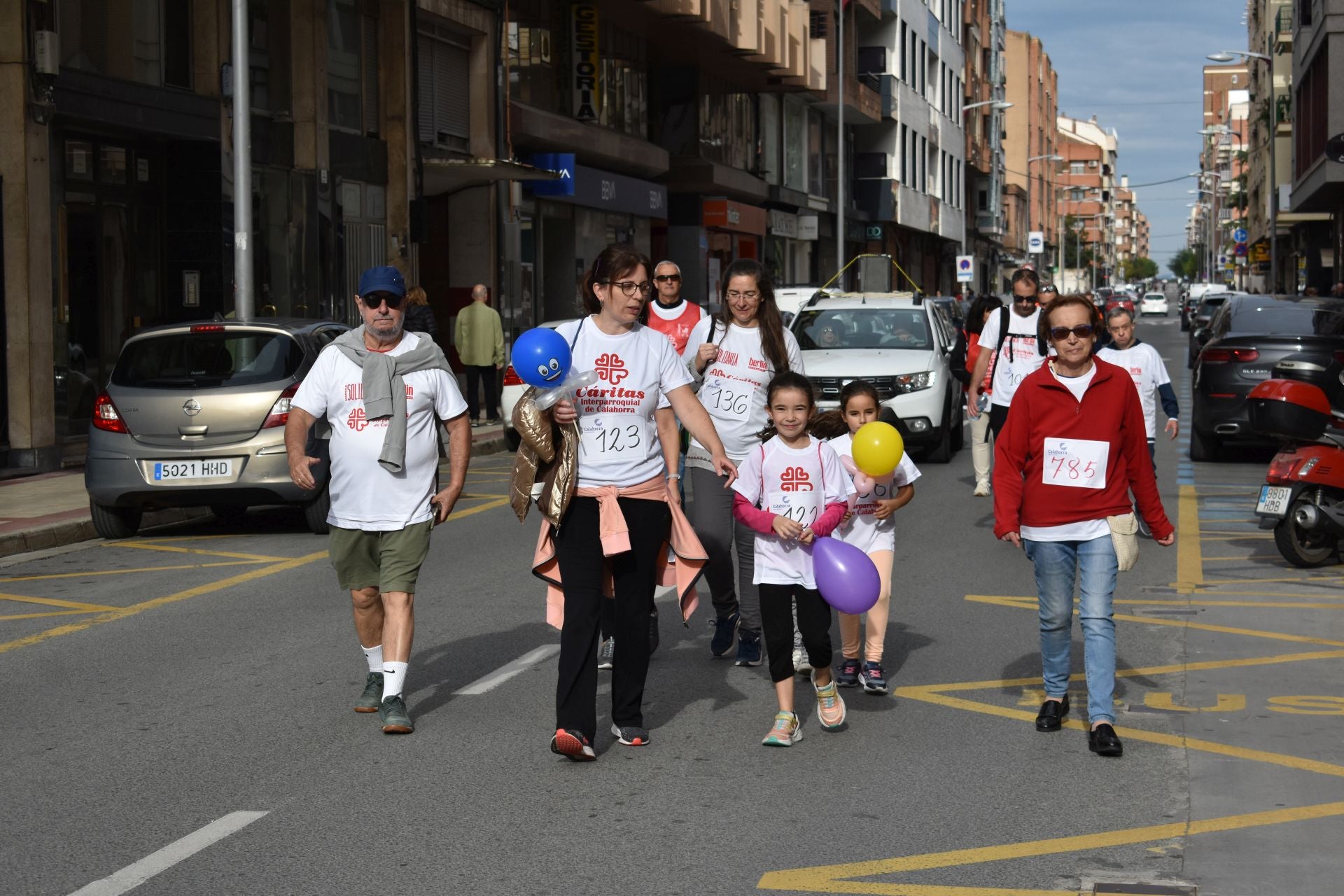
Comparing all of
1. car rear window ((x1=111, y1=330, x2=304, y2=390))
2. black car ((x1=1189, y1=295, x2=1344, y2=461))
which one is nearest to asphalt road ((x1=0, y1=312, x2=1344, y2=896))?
car rear window ((x1=111, y1=330, x2=304, y2=390))

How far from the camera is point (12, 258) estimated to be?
18.3m

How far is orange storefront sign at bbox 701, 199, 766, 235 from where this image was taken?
43219 mm

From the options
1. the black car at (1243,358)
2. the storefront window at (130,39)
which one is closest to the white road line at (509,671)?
the black car at (1243,358)

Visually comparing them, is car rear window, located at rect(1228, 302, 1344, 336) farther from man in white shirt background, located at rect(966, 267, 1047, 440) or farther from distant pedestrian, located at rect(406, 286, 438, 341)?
distant pedestrian, located at rect(406, 286, 438, 341)

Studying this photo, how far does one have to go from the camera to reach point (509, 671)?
27.4 feet

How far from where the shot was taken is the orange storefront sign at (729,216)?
43.2 m

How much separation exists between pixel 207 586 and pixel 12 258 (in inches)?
336

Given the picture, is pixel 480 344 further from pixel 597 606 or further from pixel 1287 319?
pixel 597 606

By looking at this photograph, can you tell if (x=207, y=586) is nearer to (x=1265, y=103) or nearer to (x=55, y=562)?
(x=55, y=562)

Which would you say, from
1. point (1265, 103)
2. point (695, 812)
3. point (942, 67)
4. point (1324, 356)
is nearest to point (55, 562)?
point (695, 812)

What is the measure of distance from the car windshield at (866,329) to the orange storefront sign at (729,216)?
23.6m

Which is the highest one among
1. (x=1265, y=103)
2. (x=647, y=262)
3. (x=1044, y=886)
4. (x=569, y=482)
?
(x=1265, y=103)

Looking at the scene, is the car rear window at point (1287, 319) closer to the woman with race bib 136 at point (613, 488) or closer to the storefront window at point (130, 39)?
the storefront window at point (130, 39)

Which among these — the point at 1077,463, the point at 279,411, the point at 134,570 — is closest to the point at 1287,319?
the point at 279,411
